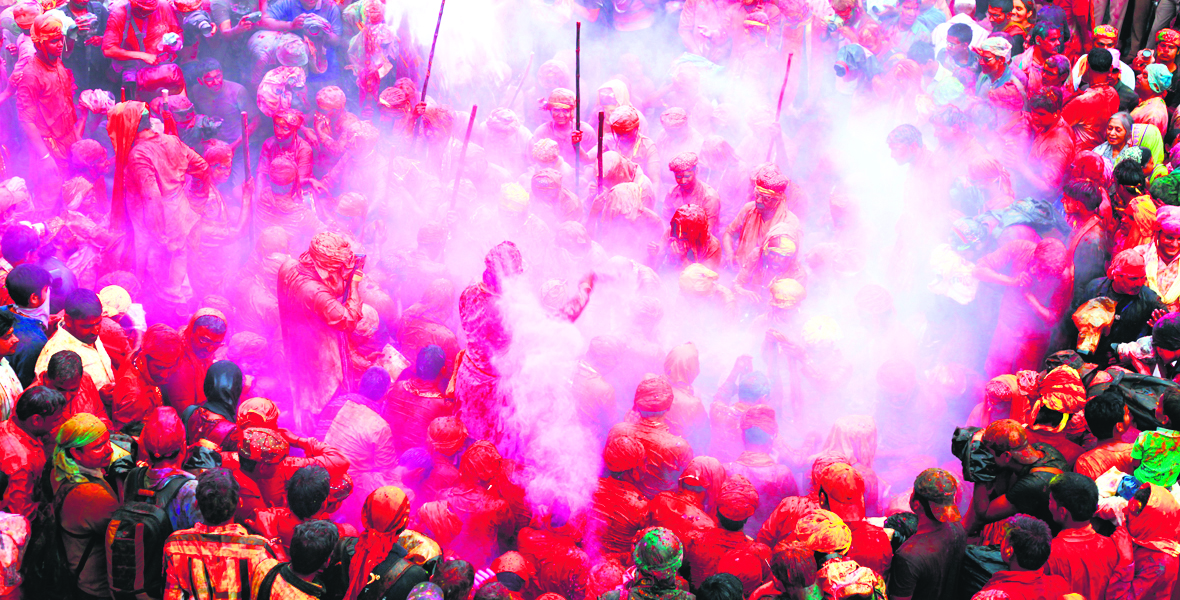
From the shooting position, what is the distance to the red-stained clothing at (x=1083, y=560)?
245 inches

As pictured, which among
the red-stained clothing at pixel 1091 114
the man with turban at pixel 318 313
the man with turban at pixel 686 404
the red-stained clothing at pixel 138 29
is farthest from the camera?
the red-stained clothing at pixel 138 29

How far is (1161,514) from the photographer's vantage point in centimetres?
672

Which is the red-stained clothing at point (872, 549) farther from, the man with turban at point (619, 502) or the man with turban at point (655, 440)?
the man with turban at point (619, 502)

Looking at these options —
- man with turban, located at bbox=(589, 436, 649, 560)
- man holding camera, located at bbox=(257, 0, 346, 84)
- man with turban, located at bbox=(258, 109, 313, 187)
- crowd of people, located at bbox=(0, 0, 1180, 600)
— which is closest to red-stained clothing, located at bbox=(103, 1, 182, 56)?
crowd of people, located at bbox=(0, 0, 1180, 600)

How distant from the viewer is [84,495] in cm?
608

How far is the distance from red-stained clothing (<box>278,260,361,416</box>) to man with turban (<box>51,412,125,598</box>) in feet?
8.25

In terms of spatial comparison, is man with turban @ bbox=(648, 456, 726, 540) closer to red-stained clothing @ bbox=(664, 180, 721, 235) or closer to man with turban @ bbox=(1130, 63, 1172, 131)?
red-stained clothing @ bbox=(664, 180, 721, 235)

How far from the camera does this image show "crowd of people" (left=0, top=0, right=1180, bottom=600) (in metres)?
6.30

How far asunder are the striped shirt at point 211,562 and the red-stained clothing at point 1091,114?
10014mm

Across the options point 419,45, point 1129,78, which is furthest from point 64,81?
point 1129,78

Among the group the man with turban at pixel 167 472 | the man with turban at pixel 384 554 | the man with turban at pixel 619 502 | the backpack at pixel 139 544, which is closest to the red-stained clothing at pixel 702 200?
the man with turban at pixel 619 502

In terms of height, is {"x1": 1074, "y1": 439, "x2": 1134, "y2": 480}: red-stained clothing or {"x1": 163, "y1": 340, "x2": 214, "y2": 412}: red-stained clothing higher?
{"x1": 1074, "y1": 439, "x2": 1134, "y2": 480}: red-stained clothing

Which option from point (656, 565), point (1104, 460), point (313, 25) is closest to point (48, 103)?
point (313, 25)

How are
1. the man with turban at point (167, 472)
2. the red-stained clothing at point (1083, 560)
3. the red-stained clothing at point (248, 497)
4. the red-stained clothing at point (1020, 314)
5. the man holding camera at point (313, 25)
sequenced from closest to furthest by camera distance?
the man with turban at point (167, 472) → the red-stained clothing at point (1083, 560) → the red-stained clothing at point (248, 497) → the red-stained clothing at point (1020, 314) → the man holding camera at point (313, 25)
